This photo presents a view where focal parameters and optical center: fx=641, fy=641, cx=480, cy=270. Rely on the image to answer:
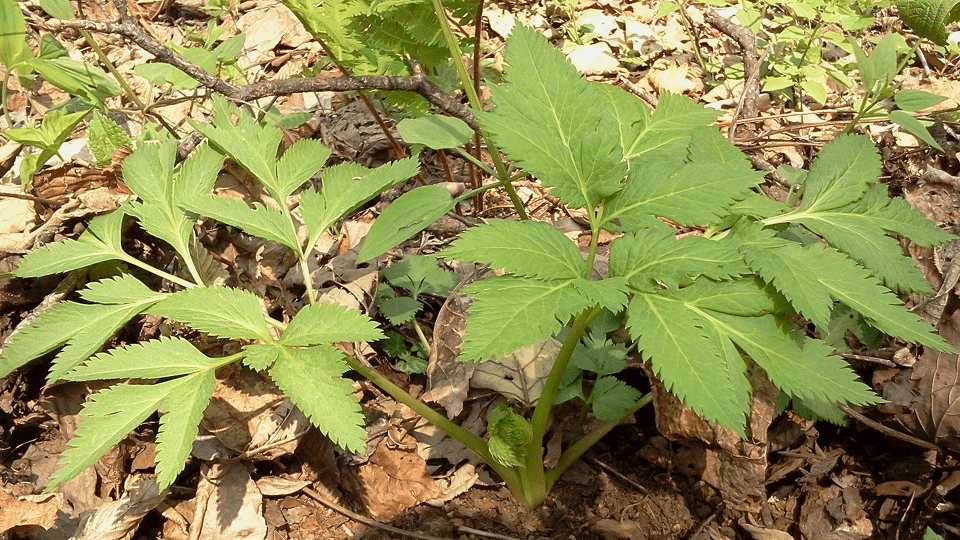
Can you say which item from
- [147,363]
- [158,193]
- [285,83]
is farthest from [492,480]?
[285,83]

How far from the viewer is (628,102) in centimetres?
175

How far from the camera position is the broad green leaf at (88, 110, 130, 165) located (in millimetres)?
2230

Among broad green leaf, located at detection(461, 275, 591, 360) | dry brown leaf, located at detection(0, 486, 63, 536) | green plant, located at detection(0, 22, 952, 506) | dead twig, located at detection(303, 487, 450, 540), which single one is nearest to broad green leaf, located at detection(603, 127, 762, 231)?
green plant, located at detection(0, 22, 952, 506)

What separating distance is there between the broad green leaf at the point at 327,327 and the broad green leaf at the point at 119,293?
0.42 m

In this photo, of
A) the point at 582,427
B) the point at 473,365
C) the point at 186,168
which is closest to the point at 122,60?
the point at 186,168

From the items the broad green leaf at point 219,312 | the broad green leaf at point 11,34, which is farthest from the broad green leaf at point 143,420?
the broad green leaf at point 11,34

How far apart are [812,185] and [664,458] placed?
2.89ft

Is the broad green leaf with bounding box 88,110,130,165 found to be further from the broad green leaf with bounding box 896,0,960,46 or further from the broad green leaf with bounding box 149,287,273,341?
the broad green leaf with bounding box 896,0,960,46

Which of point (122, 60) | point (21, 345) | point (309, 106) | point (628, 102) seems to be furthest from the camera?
point (122, 60)

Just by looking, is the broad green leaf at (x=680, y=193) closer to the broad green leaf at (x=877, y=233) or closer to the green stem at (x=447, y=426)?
the broad green leaf at (x=877, y=233)

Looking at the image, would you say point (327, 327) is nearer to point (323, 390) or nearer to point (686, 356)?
point (323, 390)

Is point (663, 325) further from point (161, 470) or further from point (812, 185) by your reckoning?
point (161, 470)

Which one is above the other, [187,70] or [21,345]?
[187,70]

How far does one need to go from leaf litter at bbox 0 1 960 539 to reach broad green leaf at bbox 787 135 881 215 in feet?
1.80
